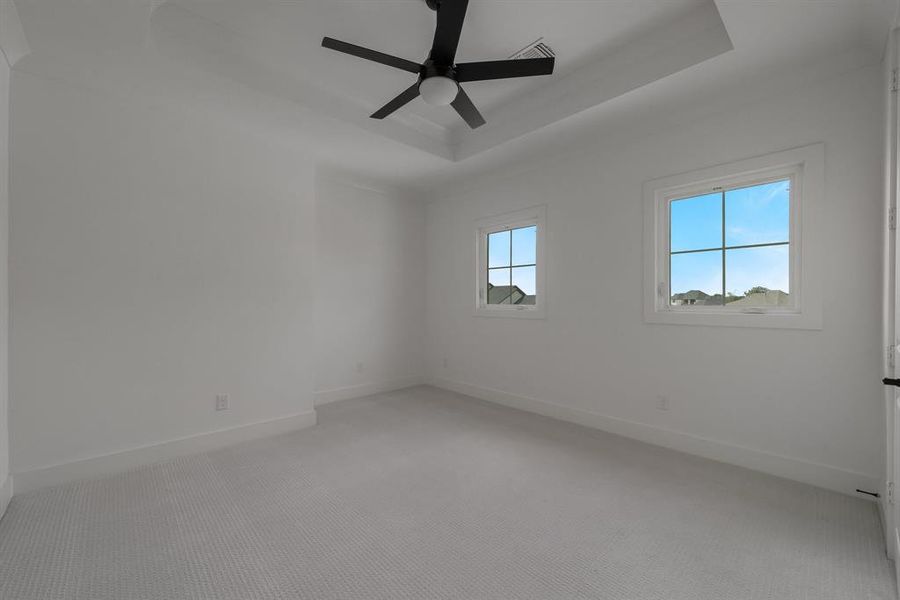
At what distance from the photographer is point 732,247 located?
2.70 m

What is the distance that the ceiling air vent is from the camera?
2443 mm

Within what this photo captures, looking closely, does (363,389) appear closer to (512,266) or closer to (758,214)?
(512,266)

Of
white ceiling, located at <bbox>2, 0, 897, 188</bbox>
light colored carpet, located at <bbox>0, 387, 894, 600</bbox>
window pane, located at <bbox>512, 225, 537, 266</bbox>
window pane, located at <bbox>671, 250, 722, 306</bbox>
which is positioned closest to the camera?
light colored carpet, located at <bbox>0, 387, 894, 600</bbox>

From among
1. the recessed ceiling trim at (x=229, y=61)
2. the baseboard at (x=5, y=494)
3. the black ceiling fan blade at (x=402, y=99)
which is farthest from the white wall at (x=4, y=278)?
the black ceiling fan blade at (x=402, y=99)

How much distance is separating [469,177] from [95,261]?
133 inches

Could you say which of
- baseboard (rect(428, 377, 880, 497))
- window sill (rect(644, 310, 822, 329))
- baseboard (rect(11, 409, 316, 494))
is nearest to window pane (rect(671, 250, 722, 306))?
window sill (rect(644, 310, 822, 329))

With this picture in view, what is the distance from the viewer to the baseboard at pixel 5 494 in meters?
1.97

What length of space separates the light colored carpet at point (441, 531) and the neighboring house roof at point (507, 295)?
173cm

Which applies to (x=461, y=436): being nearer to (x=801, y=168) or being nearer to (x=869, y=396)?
(x=869, y=396)

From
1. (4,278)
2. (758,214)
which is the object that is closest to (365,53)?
(4,278)

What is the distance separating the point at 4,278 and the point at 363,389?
3.04 m

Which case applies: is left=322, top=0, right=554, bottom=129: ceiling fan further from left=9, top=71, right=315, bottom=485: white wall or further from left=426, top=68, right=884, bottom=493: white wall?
left=9, top=71, right=315, bottom=485: white wall

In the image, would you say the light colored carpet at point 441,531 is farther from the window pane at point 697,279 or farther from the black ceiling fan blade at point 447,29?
the black ceiling fan blade at point 447,29

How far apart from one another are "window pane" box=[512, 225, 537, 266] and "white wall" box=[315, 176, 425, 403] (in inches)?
57.4
